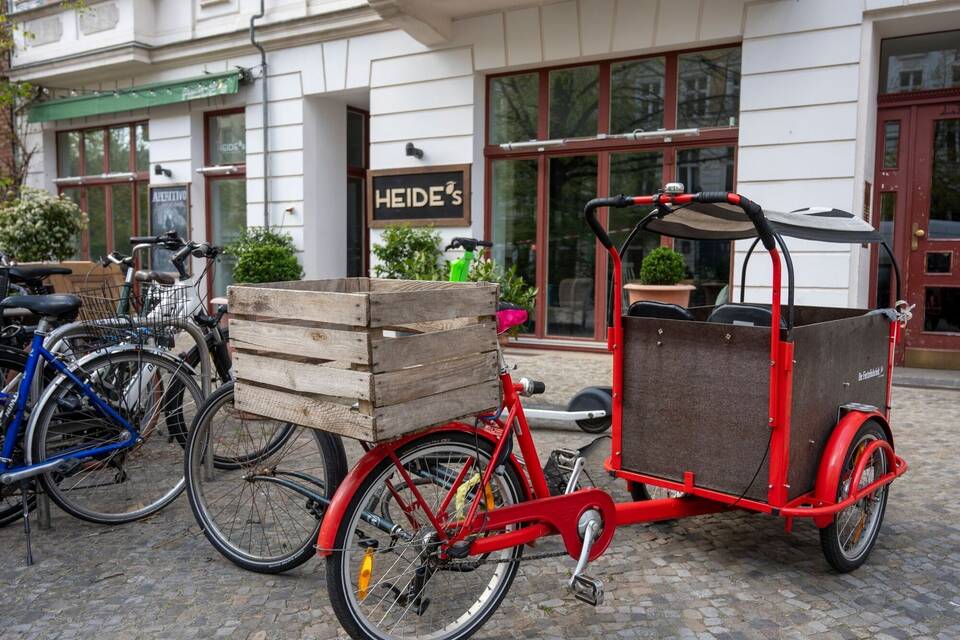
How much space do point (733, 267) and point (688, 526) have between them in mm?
5266

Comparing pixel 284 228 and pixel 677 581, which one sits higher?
pixel 284 228

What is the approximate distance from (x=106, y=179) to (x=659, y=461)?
43.4ft

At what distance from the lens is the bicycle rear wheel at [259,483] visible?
307cm

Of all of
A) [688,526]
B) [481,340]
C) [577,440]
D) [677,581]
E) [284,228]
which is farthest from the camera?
[284,228]

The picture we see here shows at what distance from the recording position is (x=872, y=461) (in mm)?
3465

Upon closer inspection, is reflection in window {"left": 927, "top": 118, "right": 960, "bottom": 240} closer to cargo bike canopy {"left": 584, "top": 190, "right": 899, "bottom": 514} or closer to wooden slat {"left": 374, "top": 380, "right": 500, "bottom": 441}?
cargo bike canopy {"left": 584, "top": 190, "right": 899, "bottom": 514}

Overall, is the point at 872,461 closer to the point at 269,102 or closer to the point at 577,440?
the point at 577,440

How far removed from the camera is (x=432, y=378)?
2488mm

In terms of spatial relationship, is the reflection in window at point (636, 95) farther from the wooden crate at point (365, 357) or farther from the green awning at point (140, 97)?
the wooden crate at point (365, 357)

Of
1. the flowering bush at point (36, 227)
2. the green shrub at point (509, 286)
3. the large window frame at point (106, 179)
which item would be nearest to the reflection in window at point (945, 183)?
the green shrub at point (509, 286)

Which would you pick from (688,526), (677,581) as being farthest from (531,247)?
(677,581)

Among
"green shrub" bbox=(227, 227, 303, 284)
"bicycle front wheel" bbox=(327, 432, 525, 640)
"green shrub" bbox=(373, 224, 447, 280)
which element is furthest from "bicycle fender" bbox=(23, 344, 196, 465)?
"green shrub" bbox=(227, 227, 303, 284)

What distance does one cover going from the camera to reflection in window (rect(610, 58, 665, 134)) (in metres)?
8.94

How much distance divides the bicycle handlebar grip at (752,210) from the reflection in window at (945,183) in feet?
20.9
